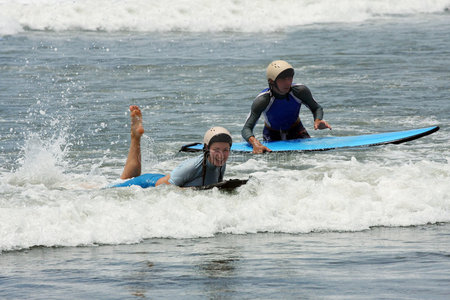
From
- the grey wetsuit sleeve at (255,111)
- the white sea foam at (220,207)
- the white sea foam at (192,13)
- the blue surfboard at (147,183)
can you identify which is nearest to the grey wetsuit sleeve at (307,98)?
the grey wetsuit sleeve at (255,111)

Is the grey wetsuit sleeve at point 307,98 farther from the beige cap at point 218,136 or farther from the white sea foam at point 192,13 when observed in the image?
the white sea foam at point 192,13

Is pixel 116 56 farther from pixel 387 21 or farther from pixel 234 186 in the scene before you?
pixel 234 186

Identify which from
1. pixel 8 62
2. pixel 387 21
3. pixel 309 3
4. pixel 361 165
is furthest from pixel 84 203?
pixel 309 3

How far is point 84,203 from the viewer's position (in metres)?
7.19

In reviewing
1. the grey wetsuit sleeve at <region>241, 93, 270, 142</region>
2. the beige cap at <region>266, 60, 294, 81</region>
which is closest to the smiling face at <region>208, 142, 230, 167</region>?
the grey wetsuit sleeve at <region>241, 93, 270, 142</region>

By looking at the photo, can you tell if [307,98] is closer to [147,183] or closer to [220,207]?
[147,183]

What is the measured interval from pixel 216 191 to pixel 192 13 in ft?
78.5

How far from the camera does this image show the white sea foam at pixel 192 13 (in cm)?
2891

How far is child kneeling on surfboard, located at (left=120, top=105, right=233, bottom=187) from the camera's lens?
6.96m

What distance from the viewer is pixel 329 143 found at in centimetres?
1048

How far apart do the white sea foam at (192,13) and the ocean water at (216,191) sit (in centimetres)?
582

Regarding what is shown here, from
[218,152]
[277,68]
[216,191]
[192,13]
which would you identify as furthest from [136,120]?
[192,13]

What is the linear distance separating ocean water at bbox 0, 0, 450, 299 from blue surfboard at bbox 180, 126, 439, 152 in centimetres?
14

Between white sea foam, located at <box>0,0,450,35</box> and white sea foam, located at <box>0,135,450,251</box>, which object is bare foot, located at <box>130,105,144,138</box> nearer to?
white sea foam, located at <box>0,135,450,251</box>
